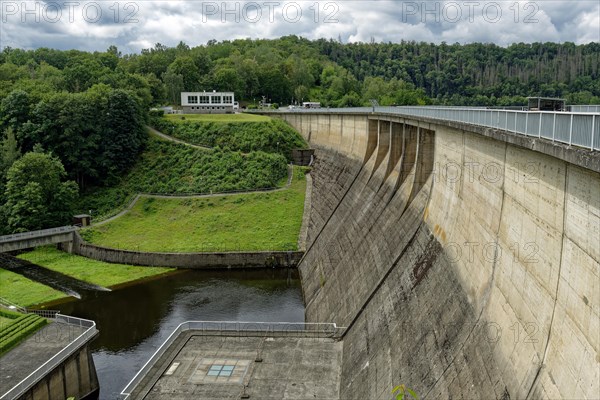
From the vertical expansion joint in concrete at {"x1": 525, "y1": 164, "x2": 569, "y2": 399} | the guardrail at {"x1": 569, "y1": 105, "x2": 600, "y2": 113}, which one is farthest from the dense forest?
the vertical expansion joint in concrete at {"x1": 525, "y1": 164, "x2": 569, "y2": 399}

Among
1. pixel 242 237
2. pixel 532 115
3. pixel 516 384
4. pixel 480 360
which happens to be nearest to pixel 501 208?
pixel 532 115

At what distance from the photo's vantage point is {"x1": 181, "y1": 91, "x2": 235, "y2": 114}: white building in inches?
3403

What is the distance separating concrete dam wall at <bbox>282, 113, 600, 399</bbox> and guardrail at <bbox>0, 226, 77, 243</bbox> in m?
26.6

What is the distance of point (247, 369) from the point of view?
21.7 m

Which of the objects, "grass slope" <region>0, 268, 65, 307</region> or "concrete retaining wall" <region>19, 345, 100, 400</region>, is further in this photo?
"grass slope" <region>0, 268, 65, 307</region>

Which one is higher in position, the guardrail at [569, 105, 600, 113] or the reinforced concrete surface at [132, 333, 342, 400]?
the guardrail at [569, 105, 600, 113]

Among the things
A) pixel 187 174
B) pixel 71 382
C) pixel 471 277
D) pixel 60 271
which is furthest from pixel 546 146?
pixel 187 174

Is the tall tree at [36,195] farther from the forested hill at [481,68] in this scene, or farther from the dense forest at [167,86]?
the forested hill at [481,68]

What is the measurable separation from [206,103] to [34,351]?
6759 cm

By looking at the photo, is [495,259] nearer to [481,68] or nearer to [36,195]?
[36,195]

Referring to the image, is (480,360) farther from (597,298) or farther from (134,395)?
(134,395)

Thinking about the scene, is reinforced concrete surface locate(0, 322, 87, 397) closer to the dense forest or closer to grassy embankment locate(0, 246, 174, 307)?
grassy embankment locate(0, 246, 174, 307)

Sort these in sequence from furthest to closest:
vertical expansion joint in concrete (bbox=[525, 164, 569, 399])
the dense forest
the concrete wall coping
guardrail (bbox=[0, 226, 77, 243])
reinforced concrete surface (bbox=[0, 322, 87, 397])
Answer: the dense forest → guardrail (bbox=[0, 226, 77, 243]) → reinforced concrete surface (bbox=[0, 322, 87, 397]) → vertical expansion joint in concrete (bbox=[525, 164, 569, 399]) → the concrete wall coping

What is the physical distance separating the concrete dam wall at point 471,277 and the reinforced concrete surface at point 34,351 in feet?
43.1
